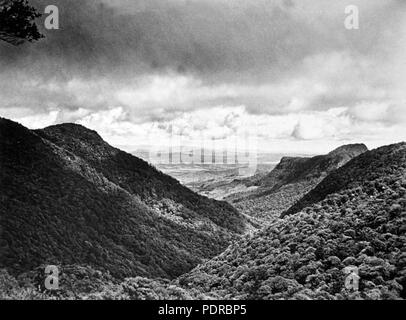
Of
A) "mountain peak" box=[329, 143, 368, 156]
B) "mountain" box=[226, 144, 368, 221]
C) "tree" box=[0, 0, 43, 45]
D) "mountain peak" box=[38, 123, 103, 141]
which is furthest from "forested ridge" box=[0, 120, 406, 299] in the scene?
"mountain peak" box=[329, 143, 368, 156]

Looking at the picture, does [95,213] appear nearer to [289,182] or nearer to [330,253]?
[330,253]

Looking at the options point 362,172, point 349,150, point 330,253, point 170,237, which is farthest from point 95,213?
point 349,150

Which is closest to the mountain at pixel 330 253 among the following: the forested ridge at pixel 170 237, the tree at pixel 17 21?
the forested ridge at pixel 170 237

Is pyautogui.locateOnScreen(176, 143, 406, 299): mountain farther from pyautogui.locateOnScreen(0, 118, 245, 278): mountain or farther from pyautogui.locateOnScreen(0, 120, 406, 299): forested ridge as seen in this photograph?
pyautogui.locateOnScreen(0, 118, 245, 278): mountain

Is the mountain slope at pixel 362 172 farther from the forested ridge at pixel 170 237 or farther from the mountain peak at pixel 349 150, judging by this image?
the mountain peak at pixel 349 150

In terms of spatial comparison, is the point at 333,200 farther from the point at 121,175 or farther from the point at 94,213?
the point at 121,175
